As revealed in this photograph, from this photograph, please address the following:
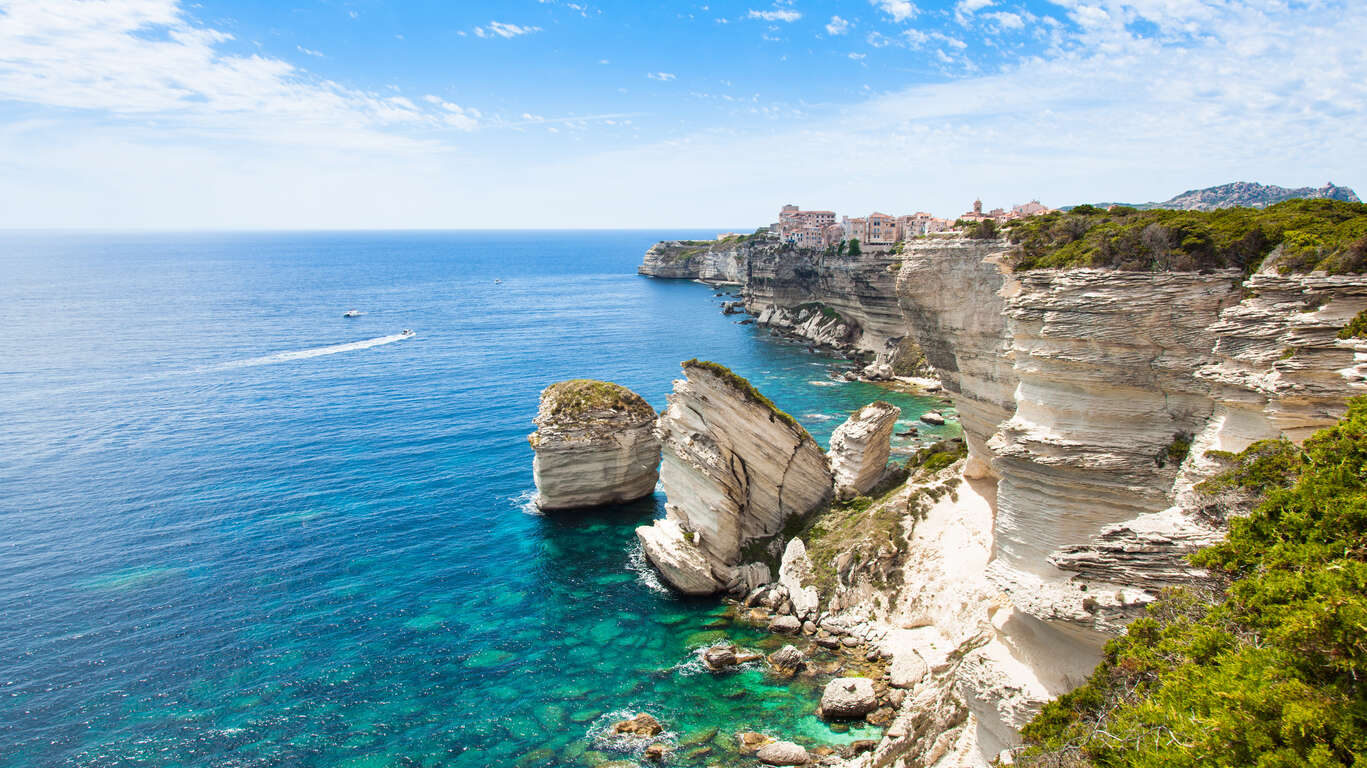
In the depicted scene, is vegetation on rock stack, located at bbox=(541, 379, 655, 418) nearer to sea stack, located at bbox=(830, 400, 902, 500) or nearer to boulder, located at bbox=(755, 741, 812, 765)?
sea stack, located at bbox=(830, 400, 902, 500)

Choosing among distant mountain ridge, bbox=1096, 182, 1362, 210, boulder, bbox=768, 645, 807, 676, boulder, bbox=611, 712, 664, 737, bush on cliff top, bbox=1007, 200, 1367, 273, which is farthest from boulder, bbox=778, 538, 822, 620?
distant mountain ridge, bbox=1096, 182, 1362, 210

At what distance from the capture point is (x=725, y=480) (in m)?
38.5

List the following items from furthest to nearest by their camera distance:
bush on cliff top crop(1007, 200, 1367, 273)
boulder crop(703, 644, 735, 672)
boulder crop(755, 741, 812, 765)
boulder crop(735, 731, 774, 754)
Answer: boulder crop(703, 644, 735, 672) → boulder crop(735, 731, 774, 754) → boulder crop(755, 741, 812, 765) → bush on cliff top crop(1007, 200, 1367, 273)

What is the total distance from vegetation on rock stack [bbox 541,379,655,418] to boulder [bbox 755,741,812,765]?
2596 centimetres

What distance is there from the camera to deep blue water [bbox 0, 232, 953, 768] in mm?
27078

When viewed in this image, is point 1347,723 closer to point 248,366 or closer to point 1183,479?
point 1183,479

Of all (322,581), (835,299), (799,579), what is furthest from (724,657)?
(835,299)

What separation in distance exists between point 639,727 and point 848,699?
8.25m

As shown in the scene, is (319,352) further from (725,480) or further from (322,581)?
(725,480)

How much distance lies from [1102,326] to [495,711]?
26.8m

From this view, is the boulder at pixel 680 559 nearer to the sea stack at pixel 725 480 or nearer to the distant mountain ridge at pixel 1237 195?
the sea stack at pixel 725 480

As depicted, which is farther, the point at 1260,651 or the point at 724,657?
the point at 724,657

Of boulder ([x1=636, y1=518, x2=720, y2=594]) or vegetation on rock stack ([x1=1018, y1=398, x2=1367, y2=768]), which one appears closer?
vegetation on rock stack ([x1=1018, y1=398, x2=1367, y2=768])

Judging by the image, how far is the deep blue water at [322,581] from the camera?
27078 mm
